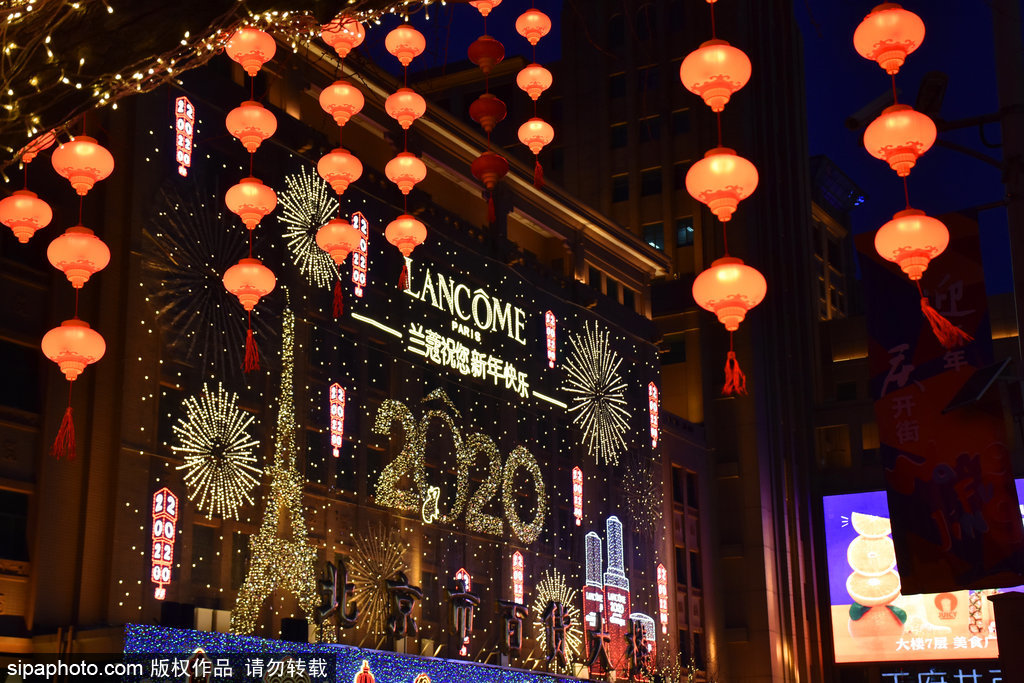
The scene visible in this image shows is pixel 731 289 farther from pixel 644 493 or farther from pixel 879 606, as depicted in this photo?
pixel 879 606

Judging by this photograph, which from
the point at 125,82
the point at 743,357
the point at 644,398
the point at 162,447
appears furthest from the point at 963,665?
the point at 125,82

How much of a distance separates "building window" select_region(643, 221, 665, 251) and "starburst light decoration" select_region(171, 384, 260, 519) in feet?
71.2

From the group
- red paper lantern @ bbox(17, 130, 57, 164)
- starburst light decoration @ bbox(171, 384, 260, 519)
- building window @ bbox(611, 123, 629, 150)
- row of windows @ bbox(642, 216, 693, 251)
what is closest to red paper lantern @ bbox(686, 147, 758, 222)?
red paper lantern @ bbox(17, 130, 57, 164)

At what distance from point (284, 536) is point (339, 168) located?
7.39 meters

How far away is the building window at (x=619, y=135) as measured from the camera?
38812 mm

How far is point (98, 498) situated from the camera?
15992mm

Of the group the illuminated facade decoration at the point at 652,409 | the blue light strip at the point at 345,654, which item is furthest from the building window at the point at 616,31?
the blue light strip at the point at 345,654

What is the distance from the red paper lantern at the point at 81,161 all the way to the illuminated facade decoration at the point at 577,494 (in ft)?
56.6

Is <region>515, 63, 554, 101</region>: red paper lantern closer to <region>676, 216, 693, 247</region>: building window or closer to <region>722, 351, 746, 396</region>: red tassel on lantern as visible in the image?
<region>722, 351, 746, 396</region>: red tassel on lantern

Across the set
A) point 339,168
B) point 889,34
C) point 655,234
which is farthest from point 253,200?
point 655,234

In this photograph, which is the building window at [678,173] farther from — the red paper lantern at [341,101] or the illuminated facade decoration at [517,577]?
the red paper lantern at [341,101]

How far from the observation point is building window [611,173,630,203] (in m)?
38.7

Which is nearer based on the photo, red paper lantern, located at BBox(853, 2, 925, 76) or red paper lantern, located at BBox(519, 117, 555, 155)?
red paper lantern, located at BBox(853, 2, 925, 76)

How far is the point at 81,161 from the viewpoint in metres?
9.58
